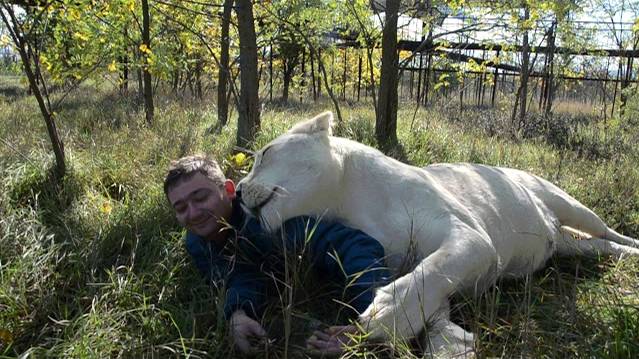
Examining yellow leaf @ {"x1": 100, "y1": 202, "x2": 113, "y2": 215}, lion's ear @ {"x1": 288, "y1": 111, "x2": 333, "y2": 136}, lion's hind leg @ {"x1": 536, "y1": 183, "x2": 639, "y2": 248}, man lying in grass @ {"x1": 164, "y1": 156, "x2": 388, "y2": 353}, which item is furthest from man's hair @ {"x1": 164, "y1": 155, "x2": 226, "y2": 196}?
lion's hind leg @ {"x1": 536, "y1": 183, "x2": 639, "y2": 248}

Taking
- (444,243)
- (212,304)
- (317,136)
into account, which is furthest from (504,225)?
(212,304)

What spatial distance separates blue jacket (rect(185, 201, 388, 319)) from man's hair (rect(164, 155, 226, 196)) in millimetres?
165

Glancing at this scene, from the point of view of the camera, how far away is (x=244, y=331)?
78.2 inches

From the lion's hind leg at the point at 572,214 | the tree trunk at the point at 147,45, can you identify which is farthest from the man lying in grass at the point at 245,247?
the tree trunk at the point at 147,45

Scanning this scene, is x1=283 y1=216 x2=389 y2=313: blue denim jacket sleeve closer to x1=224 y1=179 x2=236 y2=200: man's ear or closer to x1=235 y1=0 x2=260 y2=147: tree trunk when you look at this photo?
x1=224 y1=179 x2=236 y2=200: man's ear

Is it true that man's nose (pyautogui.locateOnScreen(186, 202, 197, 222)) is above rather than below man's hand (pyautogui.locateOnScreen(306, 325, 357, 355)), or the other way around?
above

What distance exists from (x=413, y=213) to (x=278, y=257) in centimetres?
63

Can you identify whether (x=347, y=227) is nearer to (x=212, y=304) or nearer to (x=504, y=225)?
(x=212, y=304)

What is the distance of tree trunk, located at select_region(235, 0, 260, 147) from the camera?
→ 14.4ft

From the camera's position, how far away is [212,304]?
90.2 inches

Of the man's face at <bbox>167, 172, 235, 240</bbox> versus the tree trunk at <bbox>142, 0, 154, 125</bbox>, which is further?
the tree trunk at <bbox>142, 0, 154, 125</bbox>

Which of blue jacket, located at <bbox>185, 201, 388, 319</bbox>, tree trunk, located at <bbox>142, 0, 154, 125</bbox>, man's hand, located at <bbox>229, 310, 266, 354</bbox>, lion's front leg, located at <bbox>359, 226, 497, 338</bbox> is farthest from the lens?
tree trunk, located at <bbox>142, 0, 154, 125</bbox>

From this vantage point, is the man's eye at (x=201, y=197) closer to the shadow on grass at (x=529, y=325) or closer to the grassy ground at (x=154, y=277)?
the grassy ground at (x=154, y=277)

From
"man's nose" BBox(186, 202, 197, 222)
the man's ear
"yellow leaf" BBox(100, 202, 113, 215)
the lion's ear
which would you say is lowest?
"yellow leaf" BBox(100, 202, 113, 215)
